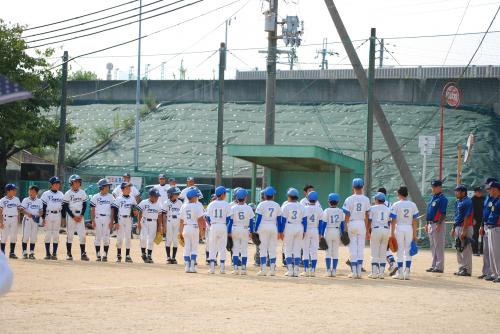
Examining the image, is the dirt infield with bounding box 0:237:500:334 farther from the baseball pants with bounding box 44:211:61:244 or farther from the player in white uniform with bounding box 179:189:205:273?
the baseball pants with bounding box 44:211:61:244

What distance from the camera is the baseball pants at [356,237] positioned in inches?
806

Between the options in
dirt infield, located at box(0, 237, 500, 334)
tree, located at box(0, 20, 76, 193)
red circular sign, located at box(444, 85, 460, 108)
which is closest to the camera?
dirt infield, located at box(0, 237, 500, 334)

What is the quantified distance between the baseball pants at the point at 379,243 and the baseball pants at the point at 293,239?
5.22ft

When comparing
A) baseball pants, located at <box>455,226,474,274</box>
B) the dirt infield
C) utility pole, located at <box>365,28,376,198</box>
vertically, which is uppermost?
utility pole, located at <box>365,28,376,198</box>

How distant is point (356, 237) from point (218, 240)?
3010 millimetres

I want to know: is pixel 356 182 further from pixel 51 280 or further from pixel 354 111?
pixel 354 111

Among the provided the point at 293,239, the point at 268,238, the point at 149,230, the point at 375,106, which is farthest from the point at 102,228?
the point at 375,106

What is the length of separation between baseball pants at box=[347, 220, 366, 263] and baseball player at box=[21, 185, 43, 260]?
7.93 metres

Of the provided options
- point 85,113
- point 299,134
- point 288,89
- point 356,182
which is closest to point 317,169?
point 356,182

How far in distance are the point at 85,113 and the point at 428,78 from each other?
79.3ft

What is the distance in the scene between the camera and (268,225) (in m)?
20.3

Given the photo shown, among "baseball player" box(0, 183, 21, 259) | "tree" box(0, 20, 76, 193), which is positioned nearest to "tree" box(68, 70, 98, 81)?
"tree" box(0, 20, 76, 193)

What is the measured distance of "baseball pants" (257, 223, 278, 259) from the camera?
20.3 metres

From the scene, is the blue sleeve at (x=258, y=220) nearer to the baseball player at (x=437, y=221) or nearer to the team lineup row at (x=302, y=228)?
the team lineup row at (x=302, y=228)
